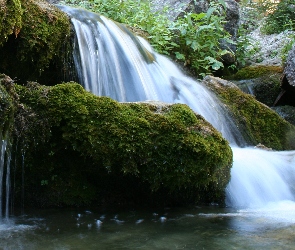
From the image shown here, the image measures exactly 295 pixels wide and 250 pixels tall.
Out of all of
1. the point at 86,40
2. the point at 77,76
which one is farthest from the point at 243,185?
the point at 86,40

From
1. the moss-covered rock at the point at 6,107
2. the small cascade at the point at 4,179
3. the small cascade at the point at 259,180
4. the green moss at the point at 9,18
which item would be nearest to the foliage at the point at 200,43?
the small cascade at the point at 259,180

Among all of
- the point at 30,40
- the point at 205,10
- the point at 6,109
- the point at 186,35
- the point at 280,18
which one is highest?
the point at 280,18

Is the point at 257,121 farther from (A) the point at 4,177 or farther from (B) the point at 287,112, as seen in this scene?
(A) the point at 4,177

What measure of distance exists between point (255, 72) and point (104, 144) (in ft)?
19.8

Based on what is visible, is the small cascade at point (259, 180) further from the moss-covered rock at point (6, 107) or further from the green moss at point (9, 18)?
the green moss at point (9, 18)

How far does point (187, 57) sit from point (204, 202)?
13.9 ft

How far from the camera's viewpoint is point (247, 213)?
4211mm

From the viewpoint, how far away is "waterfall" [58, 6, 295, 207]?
4.95m

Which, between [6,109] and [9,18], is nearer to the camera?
[6,109]

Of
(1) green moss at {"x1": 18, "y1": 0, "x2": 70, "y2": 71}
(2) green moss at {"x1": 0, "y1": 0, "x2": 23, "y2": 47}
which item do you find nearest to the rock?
(1) green moss at {"x1": 18, "y1": 0, "x2": 70, "y2": 71}

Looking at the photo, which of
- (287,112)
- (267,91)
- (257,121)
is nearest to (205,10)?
(267,91)

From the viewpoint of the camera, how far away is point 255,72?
30.4 ft

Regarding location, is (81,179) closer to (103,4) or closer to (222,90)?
(222,90)

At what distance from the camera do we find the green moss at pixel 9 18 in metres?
4.36
